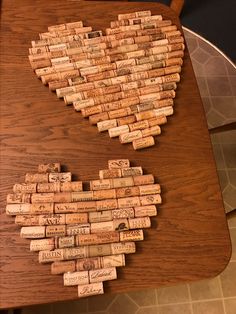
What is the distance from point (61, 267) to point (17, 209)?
0.60ft

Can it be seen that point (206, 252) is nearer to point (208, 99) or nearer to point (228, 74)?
point (208, 99)

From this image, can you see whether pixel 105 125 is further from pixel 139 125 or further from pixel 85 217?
pixel 85 217

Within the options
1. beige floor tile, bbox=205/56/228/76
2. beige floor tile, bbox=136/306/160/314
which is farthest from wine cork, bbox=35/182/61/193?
beige floor tile, bbox=205/56/228/76

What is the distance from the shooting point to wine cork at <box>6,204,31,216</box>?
0.83 meters

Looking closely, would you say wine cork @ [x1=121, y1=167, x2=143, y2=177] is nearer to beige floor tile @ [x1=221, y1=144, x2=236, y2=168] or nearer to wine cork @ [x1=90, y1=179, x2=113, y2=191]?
wine cork @ [x1=90, y1=179, x2=113, y2=191]

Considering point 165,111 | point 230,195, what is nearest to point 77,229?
point 165,111

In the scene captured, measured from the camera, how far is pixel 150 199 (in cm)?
89

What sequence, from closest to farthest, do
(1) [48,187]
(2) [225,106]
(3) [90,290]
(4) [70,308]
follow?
(3) [90,290] < (1) [48,187] < (4) [70,308] < (2) [225,106]

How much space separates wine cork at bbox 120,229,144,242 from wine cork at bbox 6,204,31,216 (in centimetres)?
24

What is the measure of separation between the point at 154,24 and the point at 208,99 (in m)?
0.87

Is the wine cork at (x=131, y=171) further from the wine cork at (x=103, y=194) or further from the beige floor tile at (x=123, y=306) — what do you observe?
the beige floor tile at (x=123, y=306)

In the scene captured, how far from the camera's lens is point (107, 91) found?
103cm

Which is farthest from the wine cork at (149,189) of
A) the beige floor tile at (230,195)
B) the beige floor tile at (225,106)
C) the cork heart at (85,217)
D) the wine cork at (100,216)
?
the beige floor tile at (225,106)

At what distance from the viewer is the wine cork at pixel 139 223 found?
846 mm
